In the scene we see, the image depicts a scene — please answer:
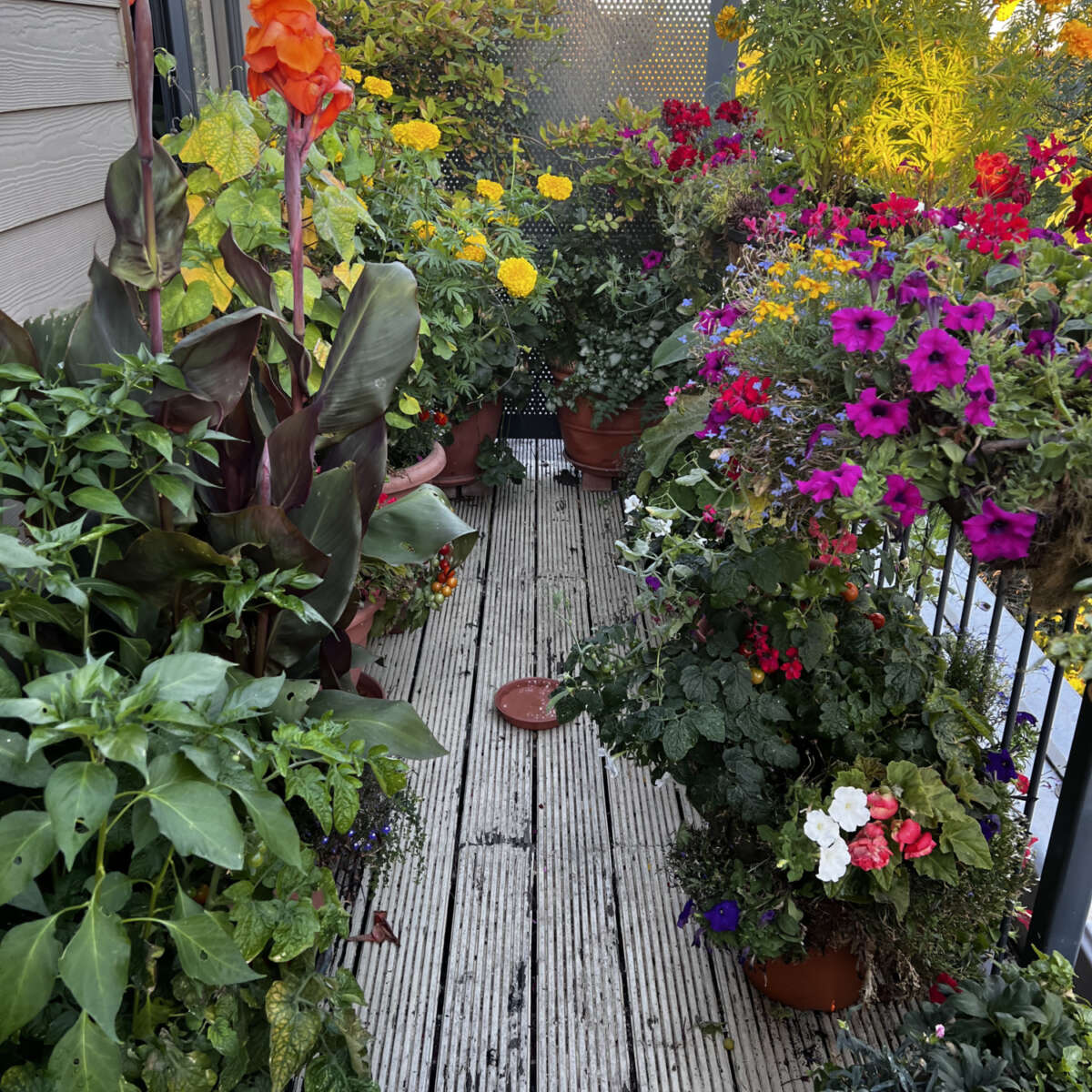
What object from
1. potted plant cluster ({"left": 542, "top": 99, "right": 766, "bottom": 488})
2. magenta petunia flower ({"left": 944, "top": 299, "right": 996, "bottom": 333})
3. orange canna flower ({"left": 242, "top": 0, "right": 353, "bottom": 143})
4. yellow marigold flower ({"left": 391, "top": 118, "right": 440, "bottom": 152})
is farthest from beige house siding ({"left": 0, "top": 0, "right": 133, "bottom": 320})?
potted plant cluster ({"left": 542, "top": 99, "right": 766, "bottom": 488})

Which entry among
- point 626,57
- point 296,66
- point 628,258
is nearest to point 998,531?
point 296,66

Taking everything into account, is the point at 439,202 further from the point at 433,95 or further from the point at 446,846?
the point at 446,846

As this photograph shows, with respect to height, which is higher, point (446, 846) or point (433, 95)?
point (433, 95)

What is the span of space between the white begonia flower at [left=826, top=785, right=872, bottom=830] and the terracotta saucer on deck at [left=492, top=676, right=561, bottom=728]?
1032 mm

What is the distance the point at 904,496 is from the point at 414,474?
1.78 meters

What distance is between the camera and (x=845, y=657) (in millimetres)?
1598

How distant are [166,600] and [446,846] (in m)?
0.97

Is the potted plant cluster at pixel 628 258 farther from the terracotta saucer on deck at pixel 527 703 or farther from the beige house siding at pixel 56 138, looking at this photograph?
the beige house siding at pixel 56 138

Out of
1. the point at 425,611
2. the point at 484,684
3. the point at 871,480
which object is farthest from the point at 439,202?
the point at 871,480

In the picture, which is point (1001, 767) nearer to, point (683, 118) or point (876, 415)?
point (876, 415)

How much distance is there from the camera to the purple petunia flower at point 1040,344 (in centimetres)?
99

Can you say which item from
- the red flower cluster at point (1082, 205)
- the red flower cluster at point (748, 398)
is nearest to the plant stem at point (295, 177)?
the red flower cluster at point (748, 398)

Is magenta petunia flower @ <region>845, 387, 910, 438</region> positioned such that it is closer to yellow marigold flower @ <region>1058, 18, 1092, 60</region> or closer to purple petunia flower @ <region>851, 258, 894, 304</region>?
purple petunia flower @ <region>851, 258, 894, 304</region>

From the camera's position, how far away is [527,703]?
8.10ft
